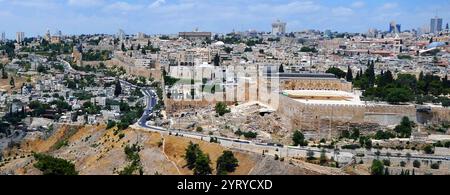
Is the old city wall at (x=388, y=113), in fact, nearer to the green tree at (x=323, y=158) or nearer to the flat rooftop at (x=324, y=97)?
the flat rooftop at (x=324, y=97)

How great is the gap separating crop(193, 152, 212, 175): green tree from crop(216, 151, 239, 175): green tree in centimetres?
11

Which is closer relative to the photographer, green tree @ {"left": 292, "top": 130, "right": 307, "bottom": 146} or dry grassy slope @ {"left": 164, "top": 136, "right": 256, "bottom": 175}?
dry grassy slope @ {"left": 164, "top": 136, "right": 256, "bottom": 175}

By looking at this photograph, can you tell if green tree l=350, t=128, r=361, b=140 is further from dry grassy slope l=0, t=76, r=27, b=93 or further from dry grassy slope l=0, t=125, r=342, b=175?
dry grassy slope l=0, t=76, r=27, b=93

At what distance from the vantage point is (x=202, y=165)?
5719mm

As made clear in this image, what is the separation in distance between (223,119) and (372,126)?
231cm

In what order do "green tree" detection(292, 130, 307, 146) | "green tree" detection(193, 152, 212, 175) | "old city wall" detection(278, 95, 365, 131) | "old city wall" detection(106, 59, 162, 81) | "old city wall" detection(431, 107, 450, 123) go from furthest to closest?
"old city wall" detection(106, 59, 162, 81), "old city wall" detection(431, 107, 450, 123), "old city wall" detection(278, 95, 365, 131), "green tree" detection(292, 130, 307, 146), "green tree" detection(193, 152, 212, 175)

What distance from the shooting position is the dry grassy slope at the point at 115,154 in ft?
19.9

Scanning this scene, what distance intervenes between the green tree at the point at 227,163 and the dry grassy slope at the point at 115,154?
0.08 m

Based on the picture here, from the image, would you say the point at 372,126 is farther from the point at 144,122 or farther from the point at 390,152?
the point at 144,122

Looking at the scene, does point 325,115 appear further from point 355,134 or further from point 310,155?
point 310,155

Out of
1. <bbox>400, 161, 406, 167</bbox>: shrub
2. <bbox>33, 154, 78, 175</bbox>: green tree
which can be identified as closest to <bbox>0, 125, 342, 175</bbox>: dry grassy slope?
<bbox>33, 154, 78, 175</bbox>: green tree

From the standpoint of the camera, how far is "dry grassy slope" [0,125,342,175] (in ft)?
19.9
